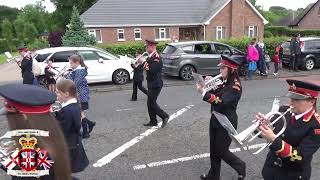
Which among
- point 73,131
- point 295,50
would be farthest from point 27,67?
point 295,50

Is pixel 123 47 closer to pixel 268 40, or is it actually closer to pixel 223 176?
pixel 268 40

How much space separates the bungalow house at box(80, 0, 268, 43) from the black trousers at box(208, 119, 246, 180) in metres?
29.2

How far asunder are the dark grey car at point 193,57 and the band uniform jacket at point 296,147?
36.8 ft

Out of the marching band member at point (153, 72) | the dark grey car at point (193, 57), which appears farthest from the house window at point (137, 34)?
the marching band member at point (153, 72)

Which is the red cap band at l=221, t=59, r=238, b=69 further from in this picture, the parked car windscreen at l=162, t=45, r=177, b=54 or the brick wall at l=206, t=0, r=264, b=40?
the brick wall at l=206, t=0, r=264, b=40

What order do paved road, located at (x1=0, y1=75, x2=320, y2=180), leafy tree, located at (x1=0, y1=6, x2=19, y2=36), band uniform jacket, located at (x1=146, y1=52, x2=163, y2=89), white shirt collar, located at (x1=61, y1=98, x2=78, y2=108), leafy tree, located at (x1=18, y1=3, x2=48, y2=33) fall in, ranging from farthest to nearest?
leafy tree, located at (x1=0, y1=6, x2=19, y2=36), leafy tree, located at (x1=18, y1=3, x2=48, y2=33), band uniform jacket, located at (x1=146, y1=52, x2=163, y2=89), paved road, located at (x1=0, y1=75, x2=320, y2=180), white shirt collar, located at (x1=61, y1=98, x2=78, y2=108)

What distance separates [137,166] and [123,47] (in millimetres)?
13406

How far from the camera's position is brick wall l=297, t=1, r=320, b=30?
46.8 metres

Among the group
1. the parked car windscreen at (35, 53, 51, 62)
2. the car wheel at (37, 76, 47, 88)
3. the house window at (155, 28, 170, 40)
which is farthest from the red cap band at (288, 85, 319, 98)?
the house window at (155, 28, 170, 40)

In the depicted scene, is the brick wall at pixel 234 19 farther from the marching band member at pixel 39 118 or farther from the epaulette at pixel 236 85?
the marching band member at pixel 39 118

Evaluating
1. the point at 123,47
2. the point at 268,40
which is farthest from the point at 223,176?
the point at 268,40

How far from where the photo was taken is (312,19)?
47.7 m

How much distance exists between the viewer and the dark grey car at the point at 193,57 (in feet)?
48.5

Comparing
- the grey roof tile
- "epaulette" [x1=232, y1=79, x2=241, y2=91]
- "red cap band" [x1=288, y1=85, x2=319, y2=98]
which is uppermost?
the grey roof tile
